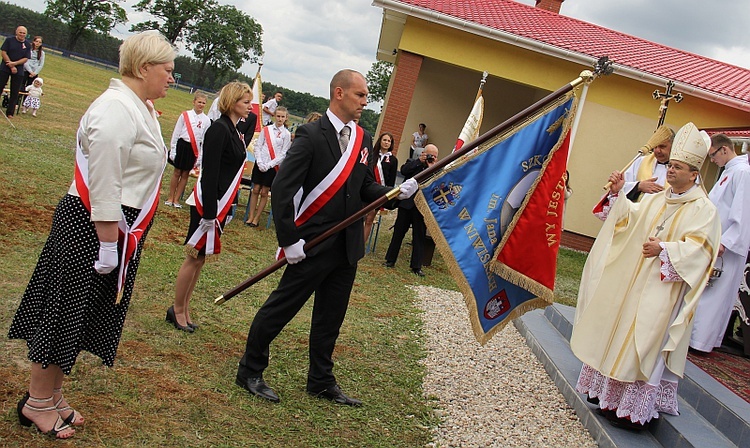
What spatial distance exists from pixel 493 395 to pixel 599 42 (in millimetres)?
15407

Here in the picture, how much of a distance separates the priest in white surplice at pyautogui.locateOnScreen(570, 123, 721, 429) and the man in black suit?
190 cm

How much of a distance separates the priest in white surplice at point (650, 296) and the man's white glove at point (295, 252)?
2455 mm

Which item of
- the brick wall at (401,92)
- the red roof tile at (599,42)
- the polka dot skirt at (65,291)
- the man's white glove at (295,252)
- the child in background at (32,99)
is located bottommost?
the child in background at (32,99)

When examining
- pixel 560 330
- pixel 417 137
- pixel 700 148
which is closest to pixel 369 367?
pixel 560 330

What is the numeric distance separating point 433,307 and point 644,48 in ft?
50.4

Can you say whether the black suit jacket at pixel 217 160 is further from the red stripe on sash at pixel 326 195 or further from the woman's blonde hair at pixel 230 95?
the red stripe on sash at pixel 326 195

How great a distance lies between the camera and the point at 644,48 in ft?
67.9

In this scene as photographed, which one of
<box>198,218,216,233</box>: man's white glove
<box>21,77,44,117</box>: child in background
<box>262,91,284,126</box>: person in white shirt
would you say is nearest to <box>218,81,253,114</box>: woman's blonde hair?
<box>198,218,216,233</box>: man's white glove

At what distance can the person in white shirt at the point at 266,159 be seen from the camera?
460 inches

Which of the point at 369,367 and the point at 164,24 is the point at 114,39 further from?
the point at 369,367

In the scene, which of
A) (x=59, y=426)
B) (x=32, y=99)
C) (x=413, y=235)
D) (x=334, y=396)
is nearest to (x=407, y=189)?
(x=334, y=396)

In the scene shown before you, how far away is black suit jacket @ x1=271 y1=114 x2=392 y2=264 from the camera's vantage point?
450 centimetres

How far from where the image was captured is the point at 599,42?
19.0 metres

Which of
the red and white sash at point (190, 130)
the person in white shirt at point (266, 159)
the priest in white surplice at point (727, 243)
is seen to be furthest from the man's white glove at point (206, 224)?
the red and white sash at point (190, 130)
